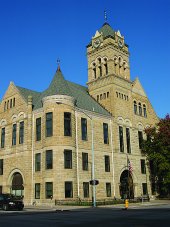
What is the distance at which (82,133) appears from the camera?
144 feet

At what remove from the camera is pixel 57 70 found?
46219mm

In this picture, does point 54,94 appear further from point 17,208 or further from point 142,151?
point 142,151

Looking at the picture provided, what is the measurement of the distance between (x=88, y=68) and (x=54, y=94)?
1620 centimetres

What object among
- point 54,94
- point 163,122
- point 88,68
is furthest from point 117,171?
point 88,68

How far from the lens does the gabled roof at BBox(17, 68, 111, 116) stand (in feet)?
140

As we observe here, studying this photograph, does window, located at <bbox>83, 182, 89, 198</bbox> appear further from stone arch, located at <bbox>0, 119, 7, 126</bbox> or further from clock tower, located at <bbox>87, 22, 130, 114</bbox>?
stone arch, located at <bbox>0, 119, 7, 126</bbox>

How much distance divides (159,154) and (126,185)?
7104 mm

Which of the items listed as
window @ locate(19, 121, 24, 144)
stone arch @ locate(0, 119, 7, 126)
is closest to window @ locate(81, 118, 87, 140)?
window @ locate(19, 121, 24, 144)

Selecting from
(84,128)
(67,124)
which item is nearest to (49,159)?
(67,124)

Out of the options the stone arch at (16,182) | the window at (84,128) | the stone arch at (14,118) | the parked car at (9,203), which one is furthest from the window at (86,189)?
the stone arch at (14,118)

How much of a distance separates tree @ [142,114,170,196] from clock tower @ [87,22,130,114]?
801 cm

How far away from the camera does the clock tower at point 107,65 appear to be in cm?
5109

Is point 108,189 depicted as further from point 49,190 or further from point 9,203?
point 9,203

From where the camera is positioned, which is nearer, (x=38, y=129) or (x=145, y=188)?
(x=38, y=129)
